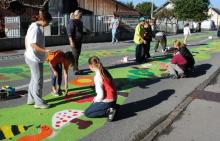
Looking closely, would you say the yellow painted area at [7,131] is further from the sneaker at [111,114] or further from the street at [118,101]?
the sneaker at [111,114]

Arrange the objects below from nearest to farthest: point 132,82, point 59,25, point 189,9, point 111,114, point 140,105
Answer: point 111,114 < point 140,105 < point 132,82 < point 59,25 < point 189,9

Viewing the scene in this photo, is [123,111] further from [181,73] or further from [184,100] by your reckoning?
[181,73]

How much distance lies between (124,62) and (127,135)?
8.85 meters

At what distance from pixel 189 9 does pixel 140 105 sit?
61288 mm

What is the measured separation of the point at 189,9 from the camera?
6762cm

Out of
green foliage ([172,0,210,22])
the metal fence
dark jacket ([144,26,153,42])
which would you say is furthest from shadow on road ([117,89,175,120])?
green foliage ([172,0,210,22])

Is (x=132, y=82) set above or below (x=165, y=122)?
above

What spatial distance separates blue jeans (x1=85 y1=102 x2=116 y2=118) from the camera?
7.35 m

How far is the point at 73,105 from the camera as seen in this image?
8.33 m

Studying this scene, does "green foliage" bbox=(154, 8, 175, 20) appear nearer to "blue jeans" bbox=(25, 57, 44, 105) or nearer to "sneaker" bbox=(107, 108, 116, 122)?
"blue jeans" bbox=(25, 57, 44, 105)

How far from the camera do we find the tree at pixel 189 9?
67.6 m

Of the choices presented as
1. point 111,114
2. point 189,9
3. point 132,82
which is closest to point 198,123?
point 111,114

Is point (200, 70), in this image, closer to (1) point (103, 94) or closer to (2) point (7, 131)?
(1) point (103, 94)

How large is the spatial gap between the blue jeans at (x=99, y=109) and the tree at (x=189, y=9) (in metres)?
61.9
